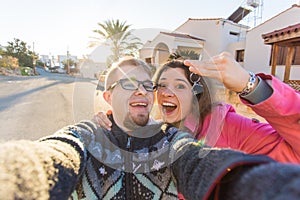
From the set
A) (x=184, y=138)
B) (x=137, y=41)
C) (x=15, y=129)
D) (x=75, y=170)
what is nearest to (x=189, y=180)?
(x=184, y=138)

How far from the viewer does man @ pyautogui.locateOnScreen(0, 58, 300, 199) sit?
0.43m

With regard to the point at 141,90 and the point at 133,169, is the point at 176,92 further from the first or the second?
the point at 133,169

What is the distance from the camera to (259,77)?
0.98m

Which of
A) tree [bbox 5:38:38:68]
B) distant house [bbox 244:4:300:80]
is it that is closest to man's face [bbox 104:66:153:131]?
distant house [bbox 244:4:300:80]

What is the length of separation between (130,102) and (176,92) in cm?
52

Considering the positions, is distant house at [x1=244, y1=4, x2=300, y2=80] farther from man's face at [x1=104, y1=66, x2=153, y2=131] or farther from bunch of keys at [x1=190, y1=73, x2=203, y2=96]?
man's face at [x1=104, y1=66, x2=153, y2=131]

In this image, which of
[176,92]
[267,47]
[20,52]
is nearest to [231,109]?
[176,92]

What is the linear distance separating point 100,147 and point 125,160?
0.17 m

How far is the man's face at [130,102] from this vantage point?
4.14 feet

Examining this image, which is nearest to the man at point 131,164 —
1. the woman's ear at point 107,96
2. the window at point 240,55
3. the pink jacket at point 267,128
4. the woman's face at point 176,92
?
the woman's ear at point 107,96

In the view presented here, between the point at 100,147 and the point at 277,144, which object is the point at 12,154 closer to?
the point at 100,147

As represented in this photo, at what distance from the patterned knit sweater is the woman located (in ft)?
0.97

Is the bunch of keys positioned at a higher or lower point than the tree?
lower

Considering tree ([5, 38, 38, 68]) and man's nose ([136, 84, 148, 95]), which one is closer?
man's nose ([136, 84, 148, 95])
